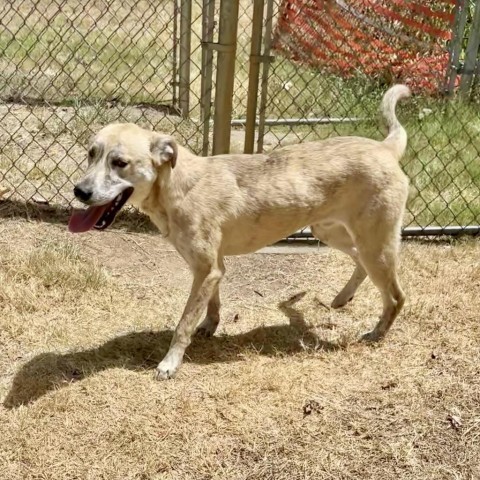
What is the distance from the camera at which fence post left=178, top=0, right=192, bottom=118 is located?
6445 millimetres

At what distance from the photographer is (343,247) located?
13.9ft

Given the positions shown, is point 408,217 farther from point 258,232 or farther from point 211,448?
point 211,448

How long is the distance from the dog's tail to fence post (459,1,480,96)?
11.2ft

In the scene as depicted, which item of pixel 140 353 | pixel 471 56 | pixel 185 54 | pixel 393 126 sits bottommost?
pixel 140 353

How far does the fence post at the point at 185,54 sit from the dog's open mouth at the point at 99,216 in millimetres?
3134

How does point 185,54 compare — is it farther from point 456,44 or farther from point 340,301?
point 340,301

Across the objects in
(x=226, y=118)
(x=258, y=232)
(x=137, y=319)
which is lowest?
(x=137, y=319)

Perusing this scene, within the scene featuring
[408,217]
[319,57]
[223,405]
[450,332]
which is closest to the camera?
[223,405]

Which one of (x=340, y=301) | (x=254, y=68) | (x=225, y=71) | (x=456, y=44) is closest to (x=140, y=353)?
(x=340, y=301)

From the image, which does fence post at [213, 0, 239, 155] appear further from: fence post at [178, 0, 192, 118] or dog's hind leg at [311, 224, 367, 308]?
fence post at [178, 0, 192, 118]

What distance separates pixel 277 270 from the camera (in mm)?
4805

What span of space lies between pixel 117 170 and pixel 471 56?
4.92 metres

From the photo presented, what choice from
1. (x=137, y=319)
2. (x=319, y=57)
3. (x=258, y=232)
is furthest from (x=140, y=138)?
(x=319, y=57)

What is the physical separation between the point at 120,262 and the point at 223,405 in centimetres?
161
